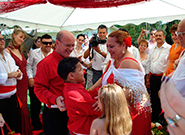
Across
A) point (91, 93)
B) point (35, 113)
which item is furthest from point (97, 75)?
point (91, 93)

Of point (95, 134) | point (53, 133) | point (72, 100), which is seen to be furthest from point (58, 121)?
point (95, 134)

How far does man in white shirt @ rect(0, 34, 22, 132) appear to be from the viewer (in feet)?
10.2

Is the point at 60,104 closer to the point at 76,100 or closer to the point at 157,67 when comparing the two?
the point at 76,100

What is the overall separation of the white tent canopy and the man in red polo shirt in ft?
6.46

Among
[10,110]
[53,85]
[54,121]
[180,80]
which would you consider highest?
[180,80]

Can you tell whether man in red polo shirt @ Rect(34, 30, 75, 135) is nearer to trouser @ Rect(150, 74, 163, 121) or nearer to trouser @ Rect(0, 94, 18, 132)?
trouser @ Rect(0, 94, 18, 132)

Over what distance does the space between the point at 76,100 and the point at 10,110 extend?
2045mm

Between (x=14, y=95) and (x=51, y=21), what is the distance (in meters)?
2.63

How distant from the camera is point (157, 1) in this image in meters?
4.13

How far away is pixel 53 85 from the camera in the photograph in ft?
7.84

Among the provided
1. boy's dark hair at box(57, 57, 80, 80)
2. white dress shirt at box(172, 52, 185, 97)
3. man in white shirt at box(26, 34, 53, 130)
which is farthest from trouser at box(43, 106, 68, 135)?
man in white shirt at box(26, 34, 53, 130)

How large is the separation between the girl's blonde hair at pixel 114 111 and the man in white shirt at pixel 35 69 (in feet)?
10.8

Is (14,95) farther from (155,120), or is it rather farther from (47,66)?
(155,120)

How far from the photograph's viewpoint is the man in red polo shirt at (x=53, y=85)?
7.64ft
